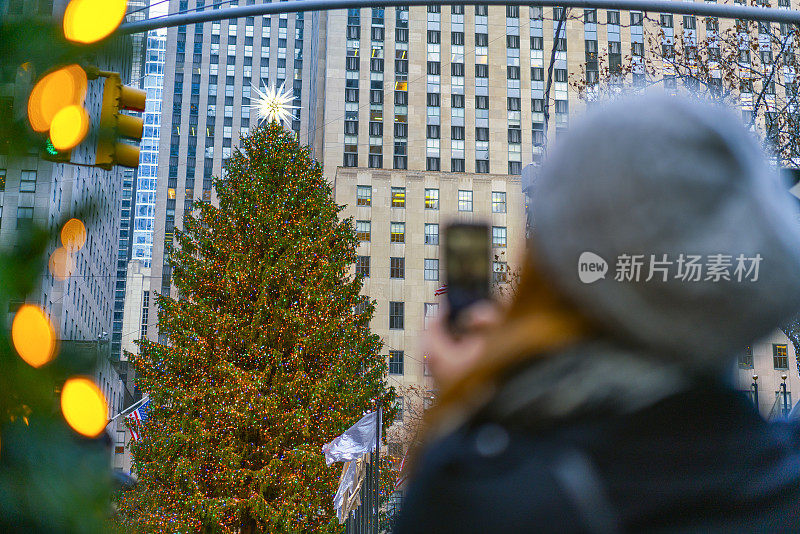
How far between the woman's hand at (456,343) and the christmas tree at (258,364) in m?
19.2

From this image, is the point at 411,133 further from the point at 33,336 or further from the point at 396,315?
the point at 33,336

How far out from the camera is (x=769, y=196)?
902 mm

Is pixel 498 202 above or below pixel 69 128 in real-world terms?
above

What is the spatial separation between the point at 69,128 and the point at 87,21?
342 mm

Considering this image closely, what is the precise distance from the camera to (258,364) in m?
21.0

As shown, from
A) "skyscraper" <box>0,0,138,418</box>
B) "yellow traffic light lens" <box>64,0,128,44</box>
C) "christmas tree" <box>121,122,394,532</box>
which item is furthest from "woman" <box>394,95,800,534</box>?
"christmas tree" <box>121,122,394,532</box>

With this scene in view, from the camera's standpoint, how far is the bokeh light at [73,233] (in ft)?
7.73

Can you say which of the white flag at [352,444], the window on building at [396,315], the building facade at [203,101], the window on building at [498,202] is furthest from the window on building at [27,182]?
the building facade at [203,101]

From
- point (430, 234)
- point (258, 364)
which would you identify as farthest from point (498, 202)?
point (258, 364)

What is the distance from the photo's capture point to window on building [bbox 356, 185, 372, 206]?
220 ft

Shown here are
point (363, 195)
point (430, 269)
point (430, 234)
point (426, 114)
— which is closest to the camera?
point (363, 195)

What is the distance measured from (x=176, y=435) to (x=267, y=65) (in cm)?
9466

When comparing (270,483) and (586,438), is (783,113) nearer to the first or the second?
(270,483)

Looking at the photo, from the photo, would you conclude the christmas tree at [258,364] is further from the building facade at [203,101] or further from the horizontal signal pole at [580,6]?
the building facade at [203,101]
